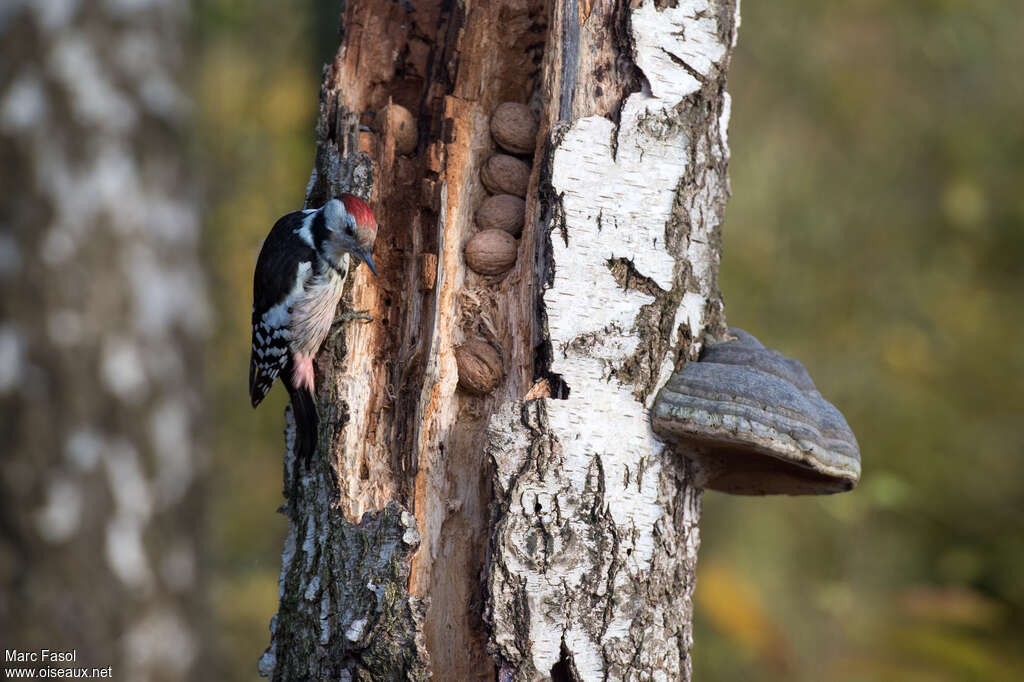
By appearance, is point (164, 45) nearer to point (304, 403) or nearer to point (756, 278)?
point (304, 403)

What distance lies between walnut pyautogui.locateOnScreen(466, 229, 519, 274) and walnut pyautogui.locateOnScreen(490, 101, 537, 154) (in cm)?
24

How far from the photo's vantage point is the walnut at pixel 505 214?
2164 mm

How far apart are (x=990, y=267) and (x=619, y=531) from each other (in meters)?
4.91

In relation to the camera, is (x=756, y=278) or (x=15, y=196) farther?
(x=756, y=278)

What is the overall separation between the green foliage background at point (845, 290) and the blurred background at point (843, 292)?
14mm

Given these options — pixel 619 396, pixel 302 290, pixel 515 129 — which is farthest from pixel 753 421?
pixel 302 290

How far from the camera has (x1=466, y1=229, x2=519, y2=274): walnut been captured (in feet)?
7.01

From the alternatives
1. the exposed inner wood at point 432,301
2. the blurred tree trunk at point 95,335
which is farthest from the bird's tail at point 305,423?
the blurred tree trunk at point 95,335

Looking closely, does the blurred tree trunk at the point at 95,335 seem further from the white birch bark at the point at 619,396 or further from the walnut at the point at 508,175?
the white birch bark at the point at 619,396

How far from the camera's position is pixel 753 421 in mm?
1836

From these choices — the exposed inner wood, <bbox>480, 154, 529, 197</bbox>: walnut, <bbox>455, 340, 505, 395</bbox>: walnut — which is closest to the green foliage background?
the exposed inner wood

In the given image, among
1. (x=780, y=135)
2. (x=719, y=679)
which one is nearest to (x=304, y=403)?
(x=719, y=679)

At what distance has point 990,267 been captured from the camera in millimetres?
5656

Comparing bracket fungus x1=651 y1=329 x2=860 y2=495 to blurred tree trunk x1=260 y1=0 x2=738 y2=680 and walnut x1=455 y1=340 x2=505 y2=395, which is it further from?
walnut x1=455 y1=340 x2=505 y2=395
